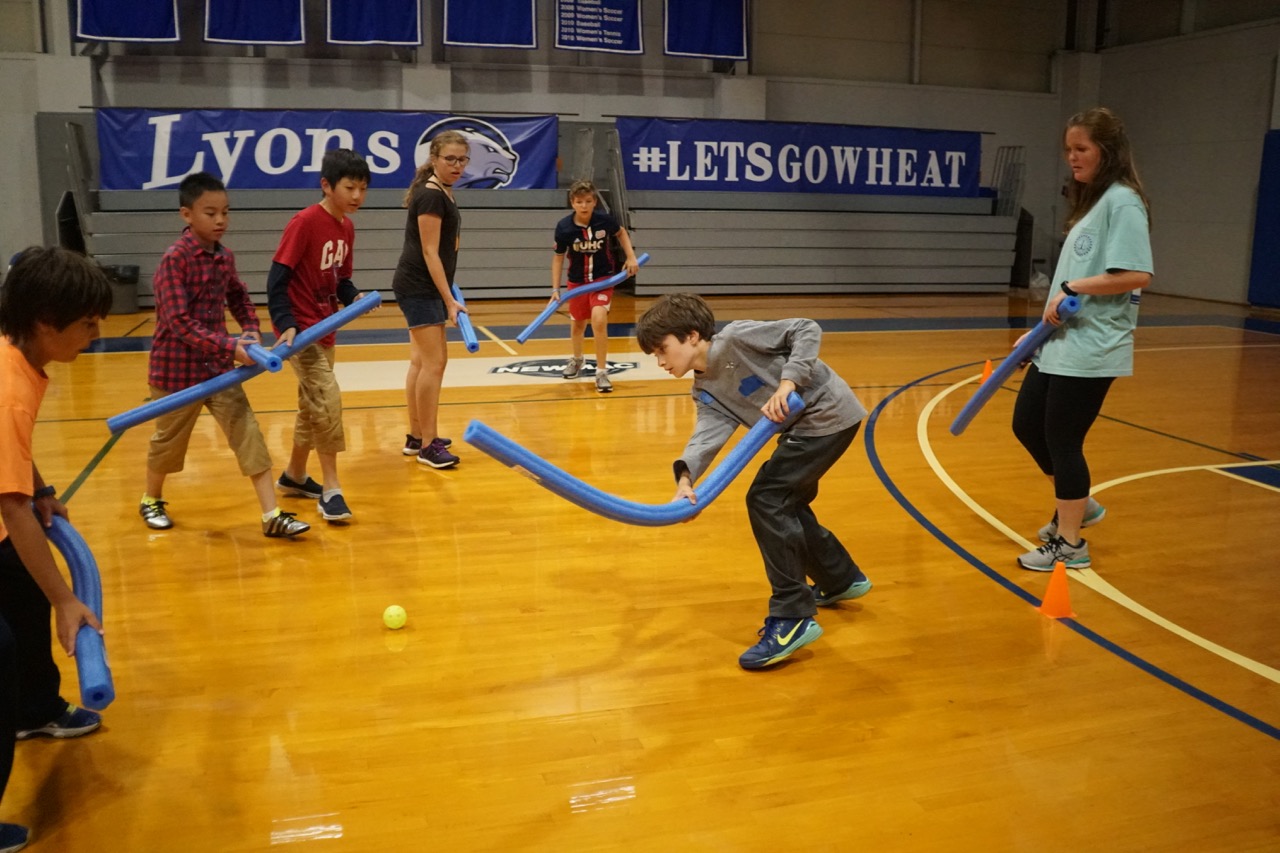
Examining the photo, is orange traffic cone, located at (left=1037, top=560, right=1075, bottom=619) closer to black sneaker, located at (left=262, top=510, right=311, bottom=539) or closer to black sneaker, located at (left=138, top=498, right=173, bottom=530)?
black sneaker, located at (left=262, top=510, right=311, bottom=539)

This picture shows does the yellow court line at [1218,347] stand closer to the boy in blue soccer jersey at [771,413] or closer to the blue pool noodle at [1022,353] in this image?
the blue pool noodle at [1022,353]

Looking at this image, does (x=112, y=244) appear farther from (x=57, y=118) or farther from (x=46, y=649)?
(x=46, y=649)

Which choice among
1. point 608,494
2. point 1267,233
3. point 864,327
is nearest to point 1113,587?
point 608,494

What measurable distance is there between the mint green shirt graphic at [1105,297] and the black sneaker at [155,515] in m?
4.10

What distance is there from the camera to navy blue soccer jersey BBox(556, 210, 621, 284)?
8.37 metres

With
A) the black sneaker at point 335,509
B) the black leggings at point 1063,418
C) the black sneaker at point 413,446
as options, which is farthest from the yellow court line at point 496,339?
the black leggings at point 1063,418

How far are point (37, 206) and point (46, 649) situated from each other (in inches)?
546

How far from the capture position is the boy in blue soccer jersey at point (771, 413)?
3.31 m

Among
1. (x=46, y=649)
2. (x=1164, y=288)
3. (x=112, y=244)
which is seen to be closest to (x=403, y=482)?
(x=46, y=649)

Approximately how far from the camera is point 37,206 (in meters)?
14.4

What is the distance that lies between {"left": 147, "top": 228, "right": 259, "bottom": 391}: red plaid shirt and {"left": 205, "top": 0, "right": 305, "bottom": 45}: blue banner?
11.2 metres

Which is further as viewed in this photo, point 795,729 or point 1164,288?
point 1164,288

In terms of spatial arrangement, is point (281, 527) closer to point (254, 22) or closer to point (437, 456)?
point (437, 456)

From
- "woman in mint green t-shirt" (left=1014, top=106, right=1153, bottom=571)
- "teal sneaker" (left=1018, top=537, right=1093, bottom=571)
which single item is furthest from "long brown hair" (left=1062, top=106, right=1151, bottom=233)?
"teal sneaker" (left=1018, top=537, right=1093, bottom=571)
